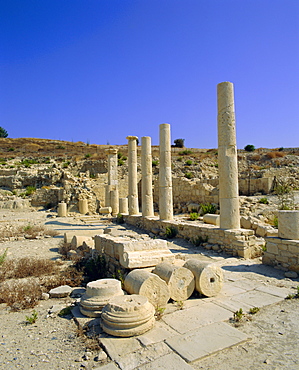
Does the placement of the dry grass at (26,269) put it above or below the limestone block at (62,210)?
below

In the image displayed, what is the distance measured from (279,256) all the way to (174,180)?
15211mm

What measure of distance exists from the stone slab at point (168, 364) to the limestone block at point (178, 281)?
5.21ft

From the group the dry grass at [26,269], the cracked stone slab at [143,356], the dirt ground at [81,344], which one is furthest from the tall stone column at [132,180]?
the cracked stone slab at [143,356]

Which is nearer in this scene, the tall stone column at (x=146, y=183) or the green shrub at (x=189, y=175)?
the tall stone column at (x=146, y=183)

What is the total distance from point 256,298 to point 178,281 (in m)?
1.54

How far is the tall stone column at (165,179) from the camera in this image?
1284 cm

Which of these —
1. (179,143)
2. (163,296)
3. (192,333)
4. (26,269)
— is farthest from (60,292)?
(179,143)

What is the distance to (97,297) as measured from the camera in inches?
176

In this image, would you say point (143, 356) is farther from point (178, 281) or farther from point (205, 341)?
point (178, 281)

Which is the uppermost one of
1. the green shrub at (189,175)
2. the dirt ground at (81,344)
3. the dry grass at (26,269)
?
the green shrub at (189,175)

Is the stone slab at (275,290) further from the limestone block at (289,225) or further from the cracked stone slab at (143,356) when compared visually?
the cracked stone slab at (143,356)

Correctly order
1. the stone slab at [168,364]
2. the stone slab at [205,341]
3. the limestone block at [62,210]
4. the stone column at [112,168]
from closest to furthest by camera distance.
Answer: the stone slab at [168,364], the stone slab at [205,341], the limestone block at [62,210], the stone column at [112,168]

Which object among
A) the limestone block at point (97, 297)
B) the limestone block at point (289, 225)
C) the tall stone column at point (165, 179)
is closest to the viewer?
the limestone block at point (97, 297)

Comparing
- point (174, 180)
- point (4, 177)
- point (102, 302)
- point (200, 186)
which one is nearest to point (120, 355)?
point (102, 302)
